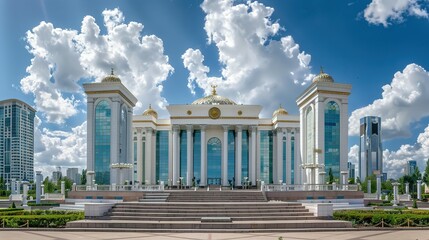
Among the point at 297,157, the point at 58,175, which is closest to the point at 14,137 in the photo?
the point at 58,175

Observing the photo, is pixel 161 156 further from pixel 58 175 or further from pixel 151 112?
pixel 58 175

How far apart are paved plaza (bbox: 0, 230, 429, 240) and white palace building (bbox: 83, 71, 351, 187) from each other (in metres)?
26.4

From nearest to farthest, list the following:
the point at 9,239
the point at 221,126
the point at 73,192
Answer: the point at 9,239, the point at 73,192, the point at 221,126

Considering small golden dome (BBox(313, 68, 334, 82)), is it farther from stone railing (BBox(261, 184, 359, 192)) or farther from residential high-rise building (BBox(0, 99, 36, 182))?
residential high-rise building (BBox(0, 99, 36, 182))

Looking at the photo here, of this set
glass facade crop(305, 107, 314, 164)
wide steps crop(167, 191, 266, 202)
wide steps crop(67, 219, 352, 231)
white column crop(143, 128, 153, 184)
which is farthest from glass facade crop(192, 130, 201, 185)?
wide steps crop(67, 219, 352, 231)

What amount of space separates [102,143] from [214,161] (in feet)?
54.9

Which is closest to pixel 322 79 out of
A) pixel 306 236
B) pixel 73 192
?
pixel 73 192

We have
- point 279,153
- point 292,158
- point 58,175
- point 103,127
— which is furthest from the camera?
point 58,175

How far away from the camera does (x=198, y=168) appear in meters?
60.1

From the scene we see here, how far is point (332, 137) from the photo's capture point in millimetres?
49781

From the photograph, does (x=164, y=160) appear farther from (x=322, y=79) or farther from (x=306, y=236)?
(x=306, y=236)

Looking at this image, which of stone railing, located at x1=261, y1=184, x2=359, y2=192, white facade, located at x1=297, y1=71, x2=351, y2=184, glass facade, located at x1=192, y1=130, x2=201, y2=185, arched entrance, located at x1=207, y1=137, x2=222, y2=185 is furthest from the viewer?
arched entrance, located at x1=207, y1=137, x2=222, y2=185

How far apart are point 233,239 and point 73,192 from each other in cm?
2157

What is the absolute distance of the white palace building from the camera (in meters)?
49.7
